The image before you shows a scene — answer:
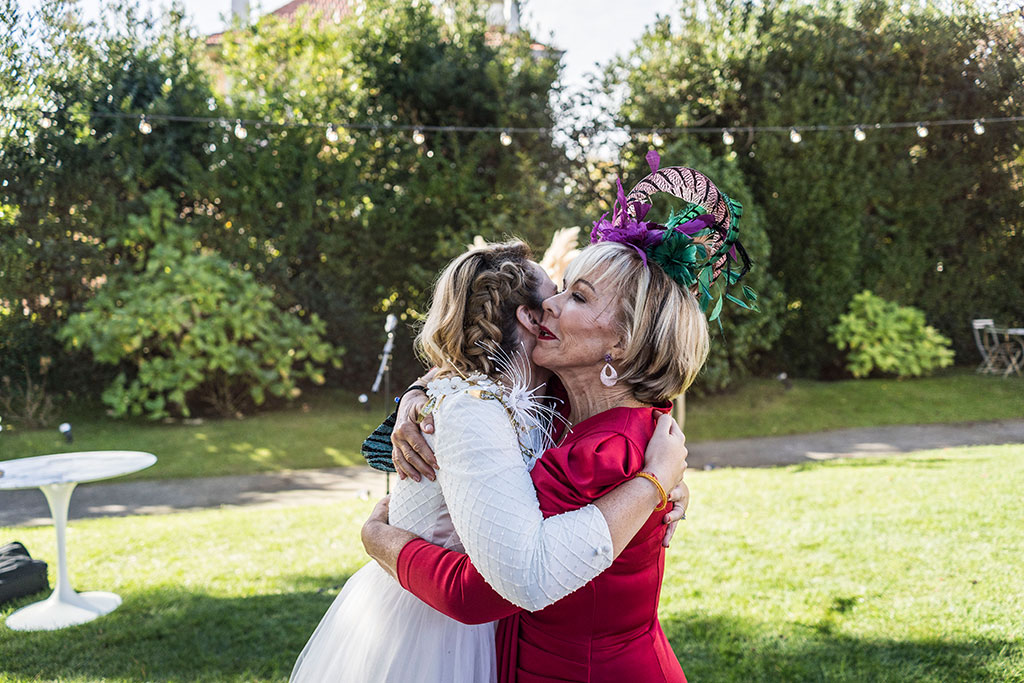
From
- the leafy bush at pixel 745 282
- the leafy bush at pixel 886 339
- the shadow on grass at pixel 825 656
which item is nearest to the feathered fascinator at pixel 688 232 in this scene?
the shadow on grass at pixel 825 656

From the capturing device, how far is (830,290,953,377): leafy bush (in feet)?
31.8

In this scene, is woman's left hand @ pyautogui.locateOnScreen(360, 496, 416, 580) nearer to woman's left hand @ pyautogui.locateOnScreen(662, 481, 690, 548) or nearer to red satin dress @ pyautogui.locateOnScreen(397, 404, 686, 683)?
red satin dress @ pyautogui.locateOnScreen(397, 404, 686, 683)

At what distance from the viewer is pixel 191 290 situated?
8891 millimetres

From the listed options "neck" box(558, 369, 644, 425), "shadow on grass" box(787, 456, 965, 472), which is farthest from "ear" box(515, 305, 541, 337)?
"shadow on grass" box(787, 456, 965, 472)

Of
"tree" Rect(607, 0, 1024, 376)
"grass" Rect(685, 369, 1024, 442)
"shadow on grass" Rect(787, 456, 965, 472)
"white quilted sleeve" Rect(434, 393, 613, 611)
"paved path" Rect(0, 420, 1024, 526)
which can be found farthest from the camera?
"grass" Rect(685, 369, 1024, 442)

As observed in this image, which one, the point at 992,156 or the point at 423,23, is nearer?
the point at 992,156

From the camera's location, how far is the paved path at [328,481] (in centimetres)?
612

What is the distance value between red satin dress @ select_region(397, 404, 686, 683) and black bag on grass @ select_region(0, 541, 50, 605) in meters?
3.41

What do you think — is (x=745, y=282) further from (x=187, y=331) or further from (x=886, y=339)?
(x=187, y=331)

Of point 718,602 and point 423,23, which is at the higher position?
point 423,23

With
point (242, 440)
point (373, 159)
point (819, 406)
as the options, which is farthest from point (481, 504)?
point (819, 406)

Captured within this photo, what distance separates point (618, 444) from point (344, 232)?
8.68 m

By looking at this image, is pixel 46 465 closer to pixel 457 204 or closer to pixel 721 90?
pixel 457 204

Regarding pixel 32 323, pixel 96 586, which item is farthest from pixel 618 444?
pixel 32 323
